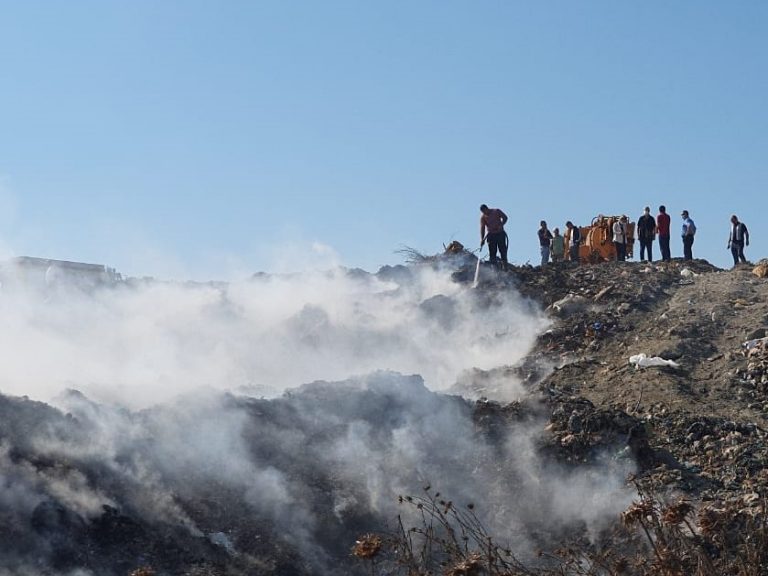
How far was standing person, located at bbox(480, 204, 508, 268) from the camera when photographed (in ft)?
64.5

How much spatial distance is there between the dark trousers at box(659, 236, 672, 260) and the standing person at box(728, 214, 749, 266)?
44.0 inches

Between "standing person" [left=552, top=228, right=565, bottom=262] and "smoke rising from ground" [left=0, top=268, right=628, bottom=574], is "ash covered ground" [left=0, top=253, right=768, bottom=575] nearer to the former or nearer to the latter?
"smoke rising from ground" [left=0, top=268, right=628, bottom=574]

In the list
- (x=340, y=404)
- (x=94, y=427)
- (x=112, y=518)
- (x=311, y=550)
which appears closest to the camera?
(x=112, y=518)

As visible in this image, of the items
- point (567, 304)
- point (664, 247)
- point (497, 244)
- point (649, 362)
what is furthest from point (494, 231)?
point (649, 362)

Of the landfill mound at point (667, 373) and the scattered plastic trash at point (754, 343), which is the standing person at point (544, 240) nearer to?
the landfill mound at point (667, 373)

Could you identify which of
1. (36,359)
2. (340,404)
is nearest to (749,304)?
(340,404)

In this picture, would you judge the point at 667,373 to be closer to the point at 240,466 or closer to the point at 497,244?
the point at 497,244

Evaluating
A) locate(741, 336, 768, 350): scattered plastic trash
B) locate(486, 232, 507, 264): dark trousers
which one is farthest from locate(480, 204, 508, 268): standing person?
locate(741, 336, 768, 350): scattered plastic trash

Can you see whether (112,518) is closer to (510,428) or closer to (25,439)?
(25,439)

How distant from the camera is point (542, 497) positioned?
1179cm

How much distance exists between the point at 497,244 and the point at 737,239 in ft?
14.9

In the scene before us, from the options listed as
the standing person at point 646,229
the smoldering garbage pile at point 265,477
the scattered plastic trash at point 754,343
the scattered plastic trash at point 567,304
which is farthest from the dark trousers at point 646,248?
the smoldering garbage pile at point 265,477

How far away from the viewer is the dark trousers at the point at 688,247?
21484 millimetres

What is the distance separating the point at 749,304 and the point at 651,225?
163 inches
